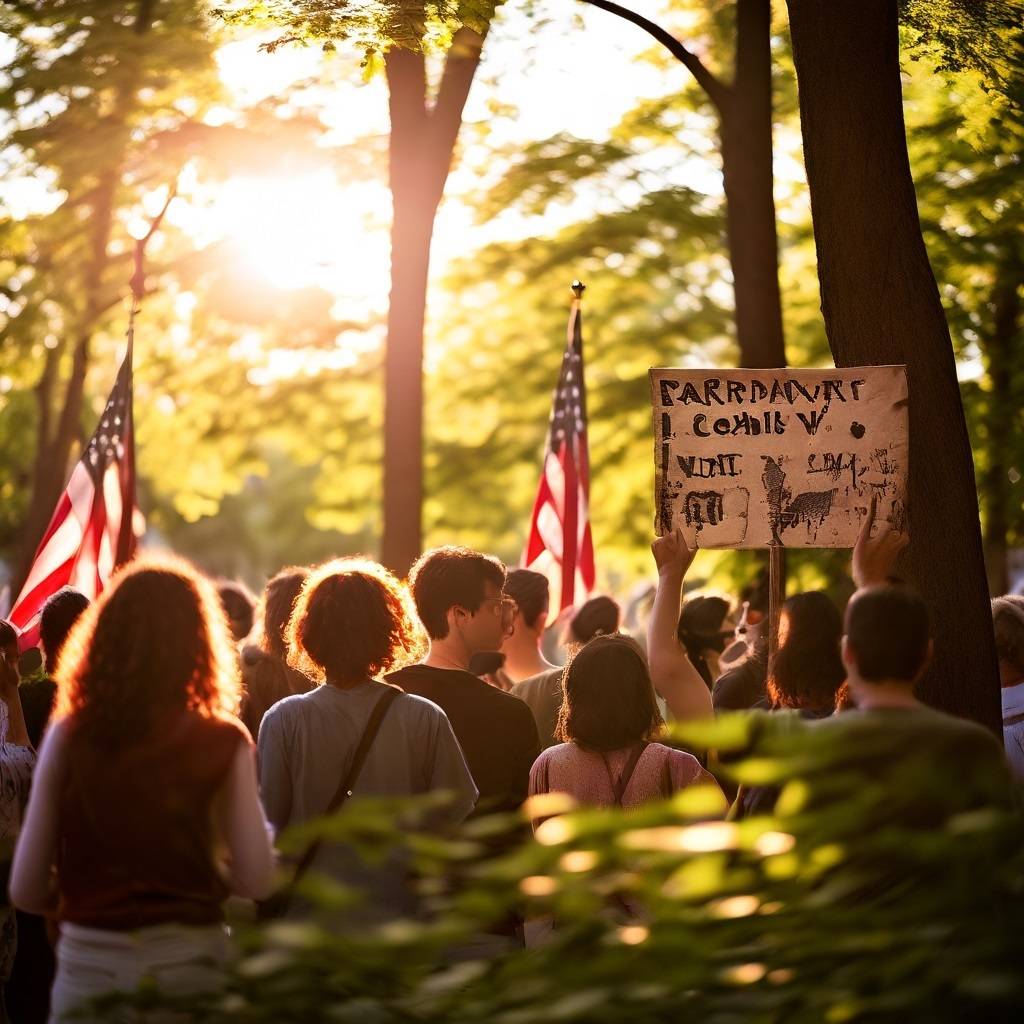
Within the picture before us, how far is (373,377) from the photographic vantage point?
2144cm

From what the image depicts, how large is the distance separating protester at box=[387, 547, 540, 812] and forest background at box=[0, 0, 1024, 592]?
872 centimetres

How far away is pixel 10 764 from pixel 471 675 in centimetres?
181

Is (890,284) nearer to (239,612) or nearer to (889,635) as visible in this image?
(889,635)

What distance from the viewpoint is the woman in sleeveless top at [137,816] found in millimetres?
3701

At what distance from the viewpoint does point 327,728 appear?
4785 mm

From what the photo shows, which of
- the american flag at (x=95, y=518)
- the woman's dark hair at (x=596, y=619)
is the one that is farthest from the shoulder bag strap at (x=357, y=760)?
the american flag at (x=95, y=518)

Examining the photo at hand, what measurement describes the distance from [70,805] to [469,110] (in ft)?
36.8

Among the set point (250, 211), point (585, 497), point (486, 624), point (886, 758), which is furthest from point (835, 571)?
point (886, 758)

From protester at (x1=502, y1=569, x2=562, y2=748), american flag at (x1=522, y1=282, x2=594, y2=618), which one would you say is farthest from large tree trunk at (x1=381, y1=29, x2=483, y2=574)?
protester at (x1=502, y1=569, x2=562, y2=748)

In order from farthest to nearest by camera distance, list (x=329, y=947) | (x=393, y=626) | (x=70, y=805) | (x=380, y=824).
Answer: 1. (x=393, y=626)
2. (x=70, y=805)
3. (x=329, y=947)
4. (x=380, y=824)

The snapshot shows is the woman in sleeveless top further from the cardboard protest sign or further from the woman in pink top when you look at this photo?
the cardboard protest sign

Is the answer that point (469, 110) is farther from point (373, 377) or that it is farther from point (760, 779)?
point (760, 779)

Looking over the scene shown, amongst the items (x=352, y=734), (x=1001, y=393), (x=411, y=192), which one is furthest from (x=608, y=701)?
(x=1001, y=393)

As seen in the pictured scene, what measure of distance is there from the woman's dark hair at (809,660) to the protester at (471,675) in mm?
869
